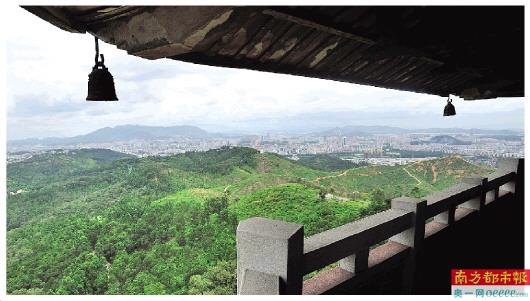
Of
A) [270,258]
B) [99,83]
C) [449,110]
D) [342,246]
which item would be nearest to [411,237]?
[342,246]

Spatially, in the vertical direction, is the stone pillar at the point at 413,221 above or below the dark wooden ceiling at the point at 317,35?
below

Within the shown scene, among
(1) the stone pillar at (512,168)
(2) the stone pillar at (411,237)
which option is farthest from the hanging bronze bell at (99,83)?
(1) the stone pillar at (512,168)

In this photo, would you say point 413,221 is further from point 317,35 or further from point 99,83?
point 99,83

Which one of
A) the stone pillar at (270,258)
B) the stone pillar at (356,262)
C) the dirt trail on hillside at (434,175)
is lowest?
the dirt trail on hillside at (434,175)

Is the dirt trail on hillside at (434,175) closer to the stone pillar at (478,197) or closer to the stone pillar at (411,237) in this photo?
the stone pillar at (478,197)

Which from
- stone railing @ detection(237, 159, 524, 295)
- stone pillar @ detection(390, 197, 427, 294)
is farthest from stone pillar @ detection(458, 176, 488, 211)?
stone pillar @ detection(390, 197, 427, 294)

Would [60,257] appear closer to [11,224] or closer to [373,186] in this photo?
[11,224]
